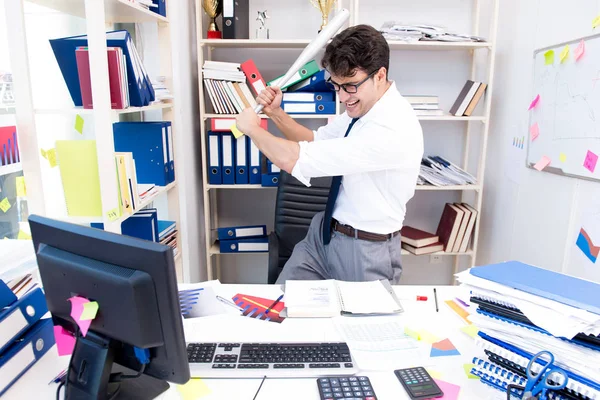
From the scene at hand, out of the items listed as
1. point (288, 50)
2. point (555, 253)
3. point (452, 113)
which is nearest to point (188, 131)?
point (288, 50)

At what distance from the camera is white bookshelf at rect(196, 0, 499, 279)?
8.41 feet

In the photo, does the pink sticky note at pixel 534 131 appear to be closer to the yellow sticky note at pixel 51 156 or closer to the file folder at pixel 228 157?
the file folder at pixel 228 157

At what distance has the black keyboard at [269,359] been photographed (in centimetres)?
110

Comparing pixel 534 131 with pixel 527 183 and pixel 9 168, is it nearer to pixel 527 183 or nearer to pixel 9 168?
pixel 527 183

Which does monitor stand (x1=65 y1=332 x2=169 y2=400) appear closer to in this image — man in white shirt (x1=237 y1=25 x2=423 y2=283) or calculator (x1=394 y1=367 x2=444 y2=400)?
calculator (x1=394 y1=367 x2=444 y2=400)

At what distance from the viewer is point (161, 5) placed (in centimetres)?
222

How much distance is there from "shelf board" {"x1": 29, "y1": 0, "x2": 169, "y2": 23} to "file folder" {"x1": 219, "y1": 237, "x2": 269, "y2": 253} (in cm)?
140

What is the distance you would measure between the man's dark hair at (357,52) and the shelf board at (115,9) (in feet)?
2.99

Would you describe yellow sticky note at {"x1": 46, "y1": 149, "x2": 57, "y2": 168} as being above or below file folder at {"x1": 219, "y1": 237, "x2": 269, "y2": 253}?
above

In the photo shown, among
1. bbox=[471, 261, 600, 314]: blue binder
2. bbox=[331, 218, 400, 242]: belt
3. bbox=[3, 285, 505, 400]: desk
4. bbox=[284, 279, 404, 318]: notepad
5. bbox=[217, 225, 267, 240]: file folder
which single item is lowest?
bbox=[217, 225, 267, 240]: file folder

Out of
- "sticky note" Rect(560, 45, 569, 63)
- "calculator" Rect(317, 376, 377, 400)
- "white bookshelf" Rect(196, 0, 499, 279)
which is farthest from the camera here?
"white bookshelf" Rect(196, 0, 499, 279)

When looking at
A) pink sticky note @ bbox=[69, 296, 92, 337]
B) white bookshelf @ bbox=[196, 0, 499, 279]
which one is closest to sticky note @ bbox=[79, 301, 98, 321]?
pink sticky note @ bbox=[69, 296, 92, 337]

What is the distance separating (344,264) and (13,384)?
121 centimetres

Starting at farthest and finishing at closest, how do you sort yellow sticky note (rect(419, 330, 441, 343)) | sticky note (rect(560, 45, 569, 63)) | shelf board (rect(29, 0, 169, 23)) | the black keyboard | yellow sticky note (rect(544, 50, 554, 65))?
yellow sticky note (rect(544, 50, 554, 65)) → sticky note (rect(560, 45, 569, 63)) → shelf board (rect(29, 0, 169, 23)) → yellow sticky note (rect(419, 330, 441, 343)) → the black keyboard
